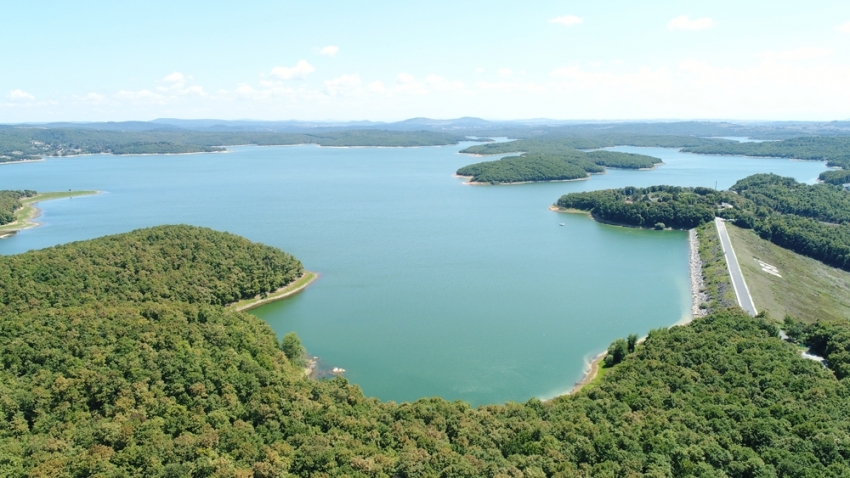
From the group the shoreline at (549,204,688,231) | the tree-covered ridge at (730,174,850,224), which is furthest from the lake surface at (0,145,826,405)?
the tree-covered ridge at (730,174,850,224)

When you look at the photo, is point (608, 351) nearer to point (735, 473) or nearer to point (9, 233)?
point (735, 473)

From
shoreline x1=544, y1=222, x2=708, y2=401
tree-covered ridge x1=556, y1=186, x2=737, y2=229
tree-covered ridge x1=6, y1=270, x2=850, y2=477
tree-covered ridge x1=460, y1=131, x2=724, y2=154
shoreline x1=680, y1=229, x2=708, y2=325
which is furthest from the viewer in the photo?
tree-covered ridge x1=460, y1=131, x2=724, y2=154

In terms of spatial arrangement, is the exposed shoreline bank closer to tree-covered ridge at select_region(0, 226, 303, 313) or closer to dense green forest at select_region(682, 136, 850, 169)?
tree-covered ridge at select_region(0, 226, 303, 313)

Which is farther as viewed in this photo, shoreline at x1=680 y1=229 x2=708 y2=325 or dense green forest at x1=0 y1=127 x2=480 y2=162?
dense green forest at x1=0 y1=127 x2=480 y2=162

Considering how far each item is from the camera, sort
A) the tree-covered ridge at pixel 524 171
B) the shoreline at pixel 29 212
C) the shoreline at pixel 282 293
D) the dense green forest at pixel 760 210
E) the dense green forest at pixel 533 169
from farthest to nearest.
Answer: the dense green forest at pixel 533 169
the tree-covered ridge at pixel 524 171
the shoreline at pixel 29 212
the dense green forest at pixel 760 210
the shoreline at pixel 282 293

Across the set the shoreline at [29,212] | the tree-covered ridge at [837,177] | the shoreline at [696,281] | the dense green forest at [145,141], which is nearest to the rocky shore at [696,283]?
the shoreline at [696,281]

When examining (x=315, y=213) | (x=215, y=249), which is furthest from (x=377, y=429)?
(x=315, y=213)

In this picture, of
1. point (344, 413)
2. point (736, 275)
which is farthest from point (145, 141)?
point (344, 413)

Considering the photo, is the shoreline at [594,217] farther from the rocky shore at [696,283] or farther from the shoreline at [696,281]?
the rocky shore at [696,283]
